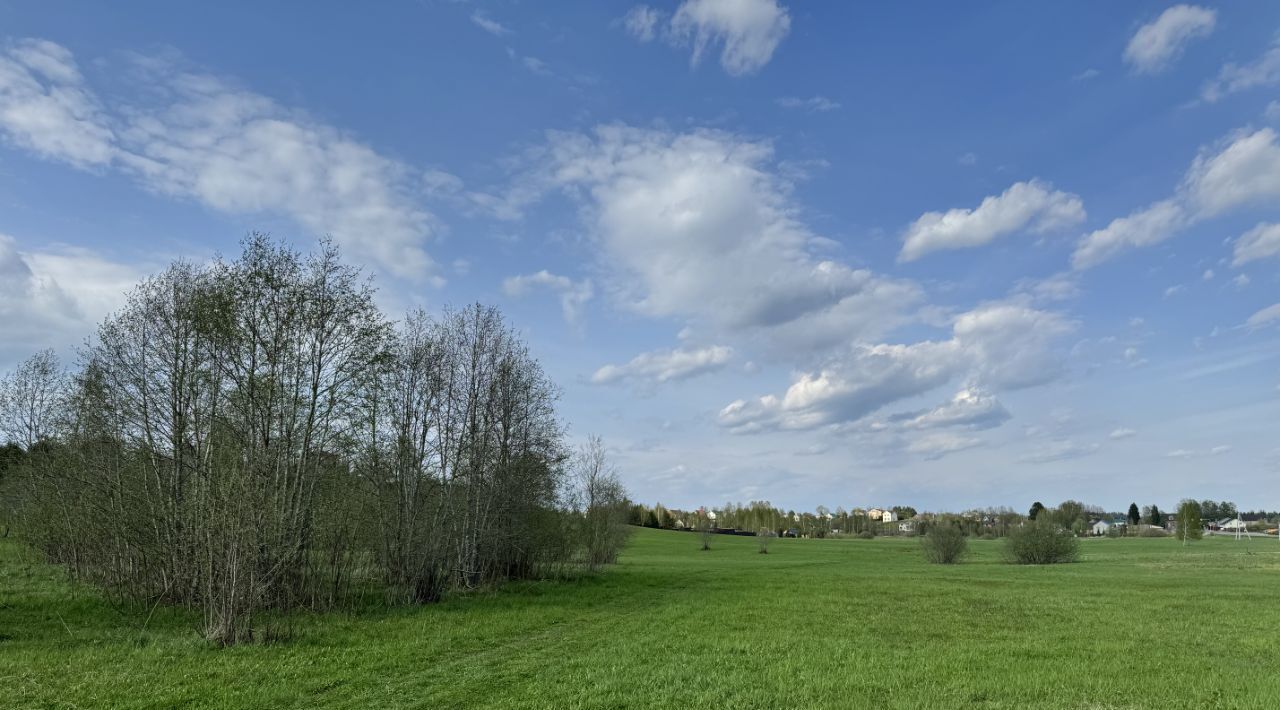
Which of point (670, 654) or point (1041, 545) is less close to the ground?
point (670, 654)

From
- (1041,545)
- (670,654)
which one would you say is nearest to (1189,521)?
(1041,545)

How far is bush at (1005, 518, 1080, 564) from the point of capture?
2153 inches

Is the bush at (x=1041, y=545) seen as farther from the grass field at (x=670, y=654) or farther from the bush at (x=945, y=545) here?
the grass field at (x=670, y=654)

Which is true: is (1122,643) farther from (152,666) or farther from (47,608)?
(47,608)

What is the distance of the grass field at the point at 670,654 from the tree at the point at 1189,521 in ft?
307

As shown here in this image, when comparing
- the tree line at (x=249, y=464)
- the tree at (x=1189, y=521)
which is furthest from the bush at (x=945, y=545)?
the tree at (x=1189, y=521)

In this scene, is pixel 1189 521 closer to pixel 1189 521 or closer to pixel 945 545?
pixel 1189 521

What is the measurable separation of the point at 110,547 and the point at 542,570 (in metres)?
19.9

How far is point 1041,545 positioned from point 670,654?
51.5 meters

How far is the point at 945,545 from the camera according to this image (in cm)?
5516

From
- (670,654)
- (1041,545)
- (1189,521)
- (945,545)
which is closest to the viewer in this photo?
(670,654)

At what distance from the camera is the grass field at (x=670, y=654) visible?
10.7 m

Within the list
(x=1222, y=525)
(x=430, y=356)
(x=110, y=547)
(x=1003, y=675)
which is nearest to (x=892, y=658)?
(x=1003, y=675)

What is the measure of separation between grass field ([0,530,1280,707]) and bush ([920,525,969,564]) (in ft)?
94.6
